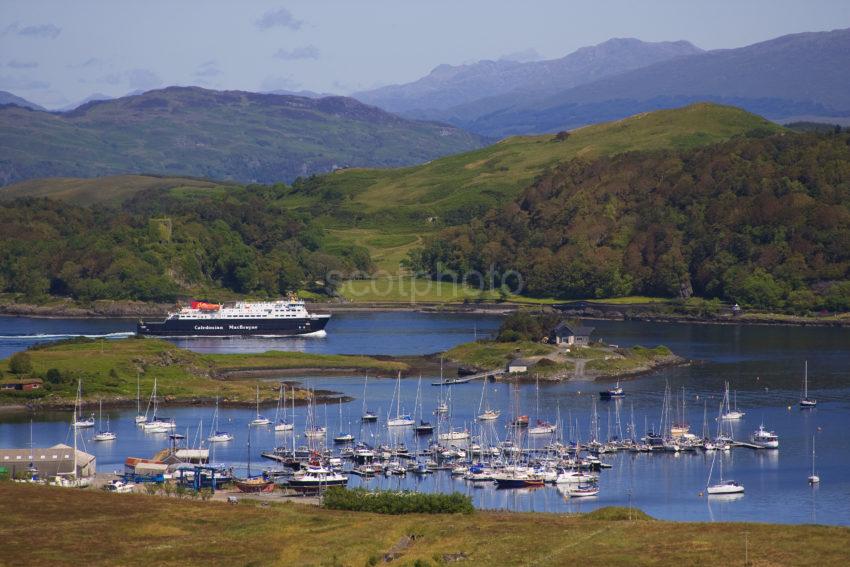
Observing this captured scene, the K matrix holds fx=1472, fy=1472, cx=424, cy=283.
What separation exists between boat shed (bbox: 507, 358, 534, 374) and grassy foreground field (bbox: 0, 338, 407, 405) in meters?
7.68

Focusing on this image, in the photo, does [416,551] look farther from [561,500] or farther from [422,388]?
[422,388]

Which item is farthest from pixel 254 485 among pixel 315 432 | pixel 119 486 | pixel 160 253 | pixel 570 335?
pixel 160 253

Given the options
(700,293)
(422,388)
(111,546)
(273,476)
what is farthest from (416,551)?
(700,293)

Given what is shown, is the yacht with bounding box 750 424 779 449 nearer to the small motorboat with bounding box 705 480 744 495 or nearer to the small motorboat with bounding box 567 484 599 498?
the small motorboat with bounding box 705 480 744 495

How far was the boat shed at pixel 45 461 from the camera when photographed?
177 ft

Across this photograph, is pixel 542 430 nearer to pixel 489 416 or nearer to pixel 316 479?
pixel 489 416

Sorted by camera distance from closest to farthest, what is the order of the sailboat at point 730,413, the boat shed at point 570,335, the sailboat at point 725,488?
the sailboat at point 725,488
the sailboat at point 730,413
the boat shed at point 570,335

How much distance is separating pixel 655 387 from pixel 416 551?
1997 inches

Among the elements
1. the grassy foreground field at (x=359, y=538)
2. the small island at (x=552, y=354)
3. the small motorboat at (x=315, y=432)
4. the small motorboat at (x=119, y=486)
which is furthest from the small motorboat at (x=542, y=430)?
the grassy foreground field at (x=359, y=538)

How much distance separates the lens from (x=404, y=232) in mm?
191500

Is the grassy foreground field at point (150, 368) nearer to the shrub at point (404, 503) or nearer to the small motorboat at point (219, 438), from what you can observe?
the small motorboat at point (219, 438)

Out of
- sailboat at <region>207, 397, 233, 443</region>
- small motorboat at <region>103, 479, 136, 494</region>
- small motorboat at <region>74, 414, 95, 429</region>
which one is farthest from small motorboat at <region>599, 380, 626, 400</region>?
small motorboat at <region>103, 479, 136, 494</region>

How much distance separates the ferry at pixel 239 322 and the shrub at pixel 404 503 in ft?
261

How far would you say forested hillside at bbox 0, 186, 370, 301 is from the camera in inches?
5925
